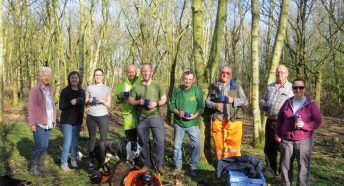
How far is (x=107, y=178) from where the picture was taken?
19.4ft

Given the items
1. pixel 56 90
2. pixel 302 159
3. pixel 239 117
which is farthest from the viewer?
pixel 56 90

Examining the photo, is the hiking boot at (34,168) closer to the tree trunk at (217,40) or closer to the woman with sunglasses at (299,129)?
the tree trunk at (217,40)

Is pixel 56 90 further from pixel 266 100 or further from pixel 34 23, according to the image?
pixel 266 100

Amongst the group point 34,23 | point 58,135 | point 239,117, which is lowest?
point 58,135

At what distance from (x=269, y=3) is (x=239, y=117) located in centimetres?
1387

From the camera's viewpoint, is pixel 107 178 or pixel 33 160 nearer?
pixel 107 178

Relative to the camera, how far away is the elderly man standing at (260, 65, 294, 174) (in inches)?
243

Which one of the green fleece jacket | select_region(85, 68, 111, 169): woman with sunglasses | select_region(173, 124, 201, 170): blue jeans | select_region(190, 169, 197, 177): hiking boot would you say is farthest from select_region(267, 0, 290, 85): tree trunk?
select_region(85, 68, 111, 169): woman with sunglasses

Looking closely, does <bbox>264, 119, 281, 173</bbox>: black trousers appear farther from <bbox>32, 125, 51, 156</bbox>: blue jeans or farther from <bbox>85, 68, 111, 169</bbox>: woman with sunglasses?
<bbox>32, 125, 51, 156</bbox>: blue jeans

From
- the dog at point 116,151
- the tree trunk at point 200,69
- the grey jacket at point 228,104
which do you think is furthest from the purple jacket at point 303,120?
the dog at point 116,151

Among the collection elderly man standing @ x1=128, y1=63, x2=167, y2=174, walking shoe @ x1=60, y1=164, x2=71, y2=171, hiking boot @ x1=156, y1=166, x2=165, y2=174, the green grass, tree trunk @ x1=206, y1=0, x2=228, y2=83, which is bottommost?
the green grass

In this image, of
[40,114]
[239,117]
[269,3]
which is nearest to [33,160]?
[40,114]

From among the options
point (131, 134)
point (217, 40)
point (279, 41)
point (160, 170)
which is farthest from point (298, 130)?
point (279, 41)

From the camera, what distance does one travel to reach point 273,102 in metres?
6.29
